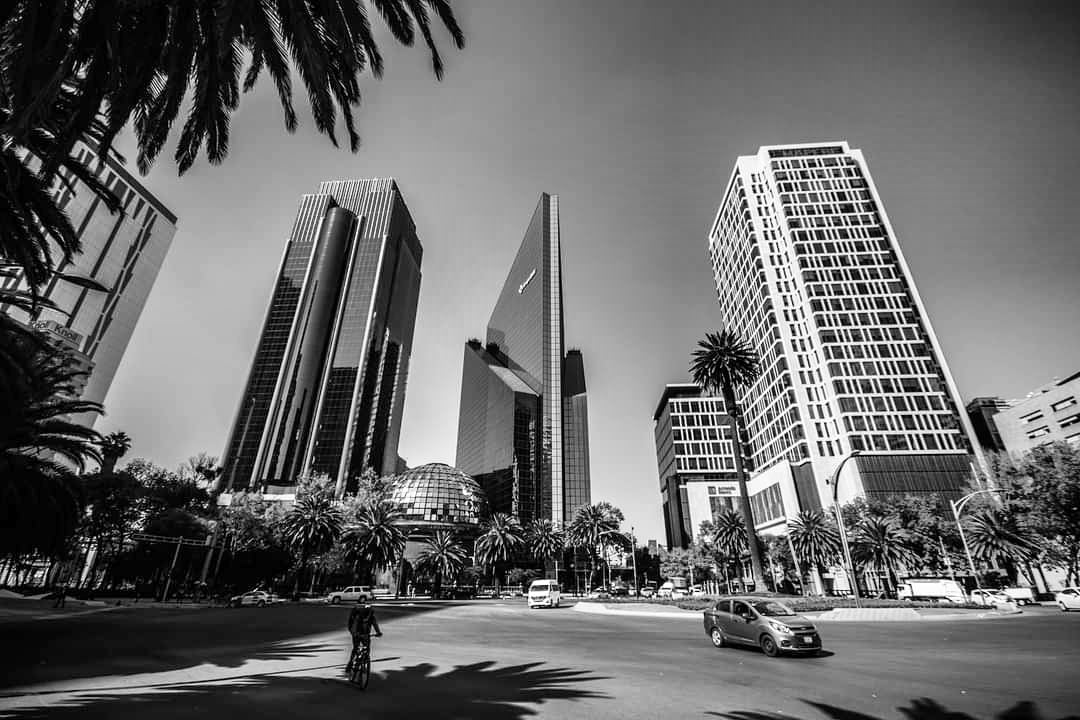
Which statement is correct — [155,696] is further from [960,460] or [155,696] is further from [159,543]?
[960,460]

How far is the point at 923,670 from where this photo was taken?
1053cm

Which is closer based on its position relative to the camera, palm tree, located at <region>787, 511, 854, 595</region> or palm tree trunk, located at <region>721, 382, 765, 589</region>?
palm tree trunk, located at <region>721, 382, 765, 589</region>

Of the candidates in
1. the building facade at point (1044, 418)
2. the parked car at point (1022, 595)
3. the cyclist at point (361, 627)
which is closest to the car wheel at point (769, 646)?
the cyclist at point (361, 627)

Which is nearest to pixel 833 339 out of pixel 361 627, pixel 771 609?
pixel 771 609

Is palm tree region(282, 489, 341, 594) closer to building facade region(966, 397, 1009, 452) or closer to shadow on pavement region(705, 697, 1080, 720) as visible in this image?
shadow on pavement region(705, 697, 1080, 720)

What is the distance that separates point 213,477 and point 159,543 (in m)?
21.1

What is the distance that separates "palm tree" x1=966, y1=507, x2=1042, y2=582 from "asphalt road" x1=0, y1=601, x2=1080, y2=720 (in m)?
37.5

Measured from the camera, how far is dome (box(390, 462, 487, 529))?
285 feet

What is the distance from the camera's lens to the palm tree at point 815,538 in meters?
55.6

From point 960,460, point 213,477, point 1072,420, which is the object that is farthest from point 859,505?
point 213,477

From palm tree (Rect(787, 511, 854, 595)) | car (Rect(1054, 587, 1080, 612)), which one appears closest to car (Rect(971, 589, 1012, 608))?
car (Rect(1054, 587, 1080, 612))

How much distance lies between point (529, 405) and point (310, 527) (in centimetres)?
8458

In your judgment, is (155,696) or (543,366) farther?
(543,366)

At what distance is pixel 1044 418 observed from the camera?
71.5 m
